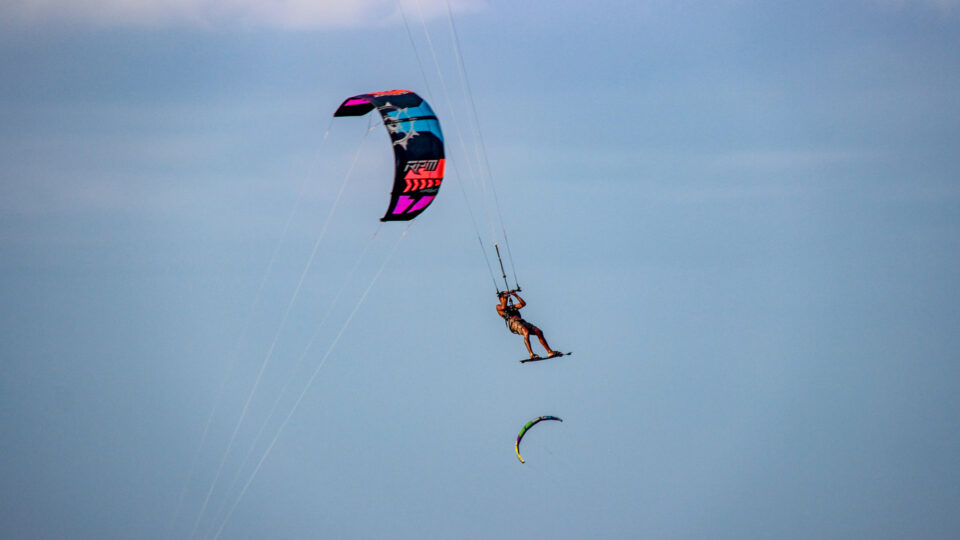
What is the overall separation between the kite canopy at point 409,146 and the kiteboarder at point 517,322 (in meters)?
2.64

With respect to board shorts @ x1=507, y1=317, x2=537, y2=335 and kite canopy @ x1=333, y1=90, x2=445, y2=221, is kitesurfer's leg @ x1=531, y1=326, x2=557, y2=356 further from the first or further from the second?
kite canopy @ x1=333, y1=90, x2=445, y2=221

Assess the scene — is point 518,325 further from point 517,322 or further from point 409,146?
point 409,146

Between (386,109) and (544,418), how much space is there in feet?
30.3

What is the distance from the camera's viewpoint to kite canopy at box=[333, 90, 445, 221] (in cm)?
3091

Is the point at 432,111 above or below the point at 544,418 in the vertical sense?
above

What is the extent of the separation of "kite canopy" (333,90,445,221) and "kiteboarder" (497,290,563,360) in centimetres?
264

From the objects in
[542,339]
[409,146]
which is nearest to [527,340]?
[542,339]

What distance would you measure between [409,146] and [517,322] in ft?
14.3

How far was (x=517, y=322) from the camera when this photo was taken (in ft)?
101

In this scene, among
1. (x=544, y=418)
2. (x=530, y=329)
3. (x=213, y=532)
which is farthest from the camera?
(x=213, y=532)

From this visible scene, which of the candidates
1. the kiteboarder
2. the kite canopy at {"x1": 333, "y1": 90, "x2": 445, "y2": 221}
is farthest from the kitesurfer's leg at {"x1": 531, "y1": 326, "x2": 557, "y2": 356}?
the kite canopy at {"x1": 333, "y1": 90, "x2": 445, "y2": 221}

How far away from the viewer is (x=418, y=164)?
3114cm

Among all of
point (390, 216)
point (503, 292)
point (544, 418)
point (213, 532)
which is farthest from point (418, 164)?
point (213, 532)

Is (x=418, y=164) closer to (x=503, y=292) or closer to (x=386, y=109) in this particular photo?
(x=386, y=109)
